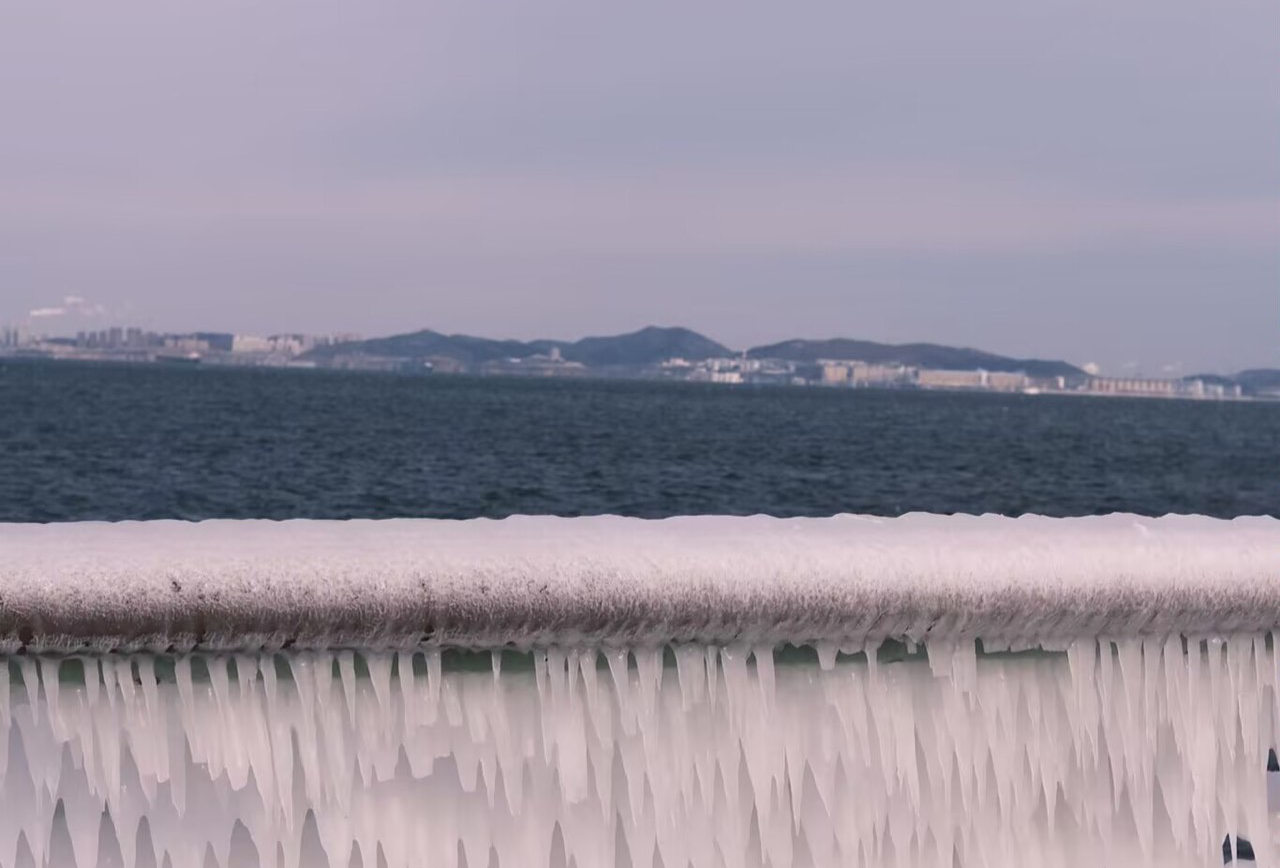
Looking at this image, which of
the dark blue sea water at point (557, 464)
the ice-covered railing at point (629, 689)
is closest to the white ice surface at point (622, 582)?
the ice-covered railing at point (629, 689)

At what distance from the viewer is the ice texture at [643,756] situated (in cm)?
227

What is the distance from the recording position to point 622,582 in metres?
2.26

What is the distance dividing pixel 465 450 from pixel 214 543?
90.8 metres

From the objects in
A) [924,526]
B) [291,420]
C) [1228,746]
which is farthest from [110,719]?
[291,420]

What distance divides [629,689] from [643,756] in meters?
0.13

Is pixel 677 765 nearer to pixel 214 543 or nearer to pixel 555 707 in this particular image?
pixel 555 707

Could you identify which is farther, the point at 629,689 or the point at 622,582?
the point at 629,689

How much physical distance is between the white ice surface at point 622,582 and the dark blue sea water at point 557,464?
4953 cm

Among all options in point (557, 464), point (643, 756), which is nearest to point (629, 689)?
point (643, 756)

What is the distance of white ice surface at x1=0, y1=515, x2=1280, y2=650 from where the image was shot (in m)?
2.13

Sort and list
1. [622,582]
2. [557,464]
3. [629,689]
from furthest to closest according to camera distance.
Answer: [557,464]
[629,689]
[622,582]

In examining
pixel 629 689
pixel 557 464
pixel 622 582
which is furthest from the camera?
pixel 557 464

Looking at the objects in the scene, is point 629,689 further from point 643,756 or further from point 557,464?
point 557,464

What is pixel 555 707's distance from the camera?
2387mm
